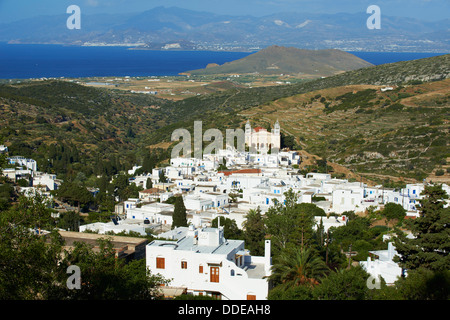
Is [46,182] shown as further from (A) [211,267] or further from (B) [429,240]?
(B) [429,240]

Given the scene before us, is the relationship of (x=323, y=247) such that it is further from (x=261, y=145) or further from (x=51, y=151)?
(x=51, y=151)

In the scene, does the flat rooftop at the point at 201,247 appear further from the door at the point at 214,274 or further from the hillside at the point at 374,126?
the hillside at the point at 374,126

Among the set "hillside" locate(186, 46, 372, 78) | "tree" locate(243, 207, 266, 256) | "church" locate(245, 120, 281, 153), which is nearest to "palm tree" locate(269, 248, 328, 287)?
"tree" locate(243, 207, 266, 256)

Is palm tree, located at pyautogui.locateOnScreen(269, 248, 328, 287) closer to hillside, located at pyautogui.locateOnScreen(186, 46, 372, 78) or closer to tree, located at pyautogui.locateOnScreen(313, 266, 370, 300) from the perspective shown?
tree, located at pyautogui.locateOnScreen(313, 266, 370, 300)

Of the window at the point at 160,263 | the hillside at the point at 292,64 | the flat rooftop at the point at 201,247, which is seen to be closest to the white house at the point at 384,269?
the flat rooftop at the point at 201,247

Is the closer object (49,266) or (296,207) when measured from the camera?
(49,266)

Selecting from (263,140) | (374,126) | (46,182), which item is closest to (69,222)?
(46,182)

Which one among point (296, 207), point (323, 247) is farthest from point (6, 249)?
point (296, 207)
